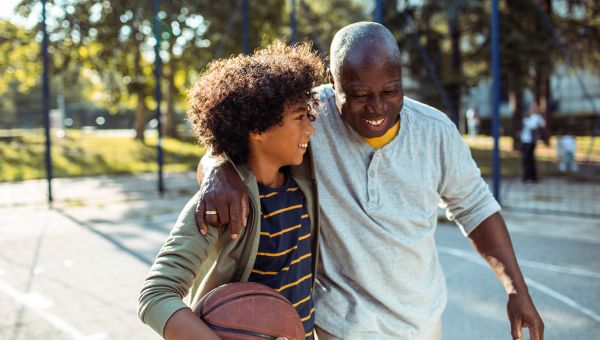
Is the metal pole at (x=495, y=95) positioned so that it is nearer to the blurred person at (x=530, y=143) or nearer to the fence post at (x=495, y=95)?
the fence post at (x=495, y=95)

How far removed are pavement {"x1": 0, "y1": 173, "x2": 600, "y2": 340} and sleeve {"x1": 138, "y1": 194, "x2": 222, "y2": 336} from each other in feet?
8.25

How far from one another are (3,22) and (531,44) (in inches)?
535

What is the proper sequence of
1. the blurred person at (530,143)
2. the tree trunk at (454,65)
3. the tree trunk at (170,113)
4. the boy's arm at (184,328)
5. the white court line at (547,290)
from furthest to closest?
the tree trunk at (170,113)
the tree trunk at (454,65)
the blurred person at (530,143)
the white court line at (547,290)
the boy's arm at (184,328)

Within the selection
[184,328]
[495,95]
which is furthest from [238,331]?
[495,95]

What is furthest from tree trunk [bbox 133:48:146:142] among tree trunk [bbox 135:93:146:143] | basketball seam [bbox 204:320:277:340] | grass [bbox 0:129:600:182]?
basketball seam [bbox 204:320:277:340]

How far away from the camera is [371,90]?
1.72m

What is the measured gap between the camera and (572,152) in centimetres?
1293

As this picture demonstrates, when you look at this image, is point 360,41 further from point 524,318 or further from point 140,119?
point 140,119

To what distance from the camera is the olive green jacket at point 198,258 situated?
4.35 feet

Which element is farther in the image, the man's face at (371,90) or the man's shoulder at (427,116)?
the man's shoulder at (427,116)

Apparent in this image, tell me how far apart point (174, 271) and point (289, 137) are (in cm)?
53

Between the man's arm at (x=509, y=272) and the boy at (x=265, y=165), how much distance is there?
65 centimetres

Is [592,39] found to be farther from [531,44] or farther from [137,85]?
[137,85]

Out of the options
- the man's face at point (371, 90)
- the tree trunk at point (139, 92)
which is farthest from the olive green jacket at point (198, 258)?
the tree trunk at point (139, 92)
